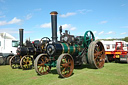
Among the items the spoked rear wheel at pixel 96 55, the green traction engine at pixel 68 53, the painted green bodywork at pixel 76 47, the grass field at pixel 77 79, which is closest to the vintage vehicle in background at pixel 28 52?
the green traction engine at pixel 68 53

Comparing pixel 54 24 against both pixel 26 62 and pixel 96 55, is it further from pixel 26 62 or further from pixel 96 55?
pixel 26 62

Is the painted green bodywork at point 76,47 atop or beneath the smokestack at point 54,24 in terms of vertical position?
beneath

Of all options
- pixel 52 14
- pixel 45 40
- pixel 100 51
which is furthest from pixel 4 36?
pixel 100 51

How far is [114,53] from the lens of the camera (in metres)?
10.8

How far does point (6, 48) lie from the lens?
1282cm

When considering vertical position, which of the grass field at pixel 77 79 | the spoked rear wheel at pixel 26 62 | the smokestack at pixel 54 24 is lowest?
the grass field at pixel 77 79

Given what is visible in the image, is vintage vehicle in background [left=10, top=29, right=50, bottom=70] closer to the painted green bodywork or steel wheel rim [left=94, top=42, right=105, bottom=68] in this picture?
the painted green bodywork

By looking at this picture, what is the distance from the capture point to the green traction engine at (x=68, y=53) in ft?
20.8

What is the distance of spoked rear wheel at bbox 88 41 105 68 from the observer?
7.34 meters

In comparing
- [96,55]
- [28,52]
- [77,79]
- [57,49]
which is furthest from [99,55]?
[28,52]

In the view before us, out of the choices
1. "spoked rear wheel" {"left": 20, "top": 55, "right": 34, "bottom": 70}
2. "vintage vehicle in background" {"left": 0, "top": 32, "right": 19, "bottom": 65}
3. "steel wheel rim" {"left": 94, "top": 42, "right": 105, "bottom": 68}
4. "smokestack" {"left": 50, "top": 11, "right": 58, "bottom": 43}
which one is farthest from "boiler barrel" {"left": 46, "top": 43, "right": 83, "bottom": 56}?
"vintage vehicle in background" {"left": 0, "top": 32, "right": 19, "bottom": 65}

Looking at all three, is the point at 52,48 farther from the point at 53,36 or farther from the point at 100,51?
the point at 100,51

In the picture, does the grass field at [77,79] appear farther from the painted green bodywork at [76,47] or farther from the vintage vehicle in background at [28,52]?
the vintage vehicle in background at [28,52]

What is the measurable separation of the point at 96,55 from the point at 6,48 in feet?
28.0
